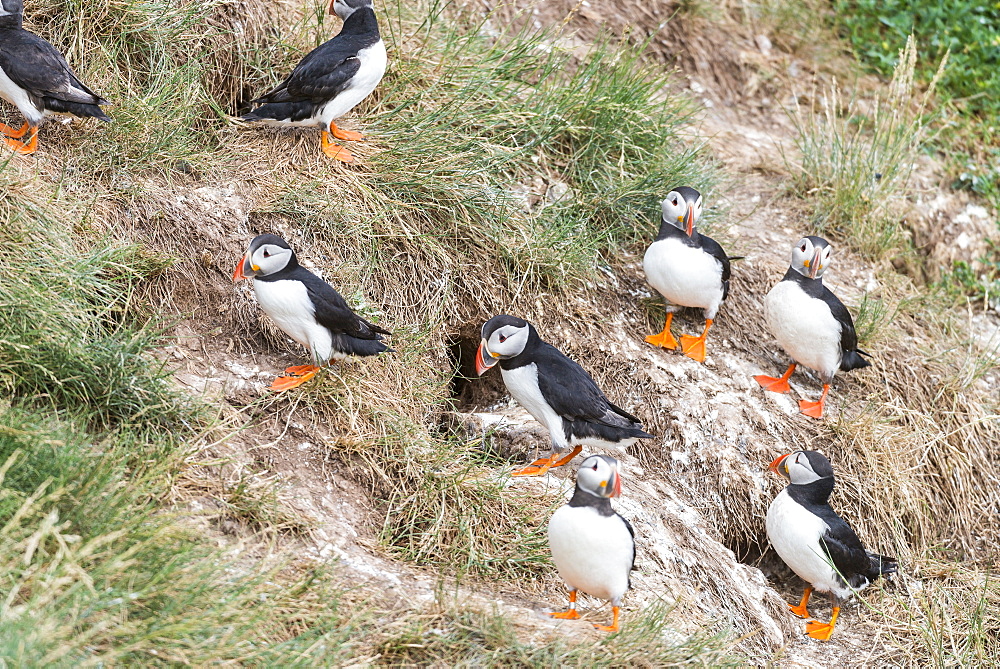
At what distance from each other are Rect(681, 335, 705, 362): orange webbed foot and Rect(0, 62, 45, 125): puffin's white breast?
131 inches

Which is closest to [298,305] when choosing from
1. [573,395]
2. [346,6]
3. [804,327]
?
[573,395]

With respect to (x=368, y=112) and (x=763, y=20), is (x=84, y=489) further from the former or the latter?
(x=763, y=20)

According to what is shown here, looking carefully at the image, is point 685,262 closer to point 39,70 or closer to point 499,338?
point 499,338

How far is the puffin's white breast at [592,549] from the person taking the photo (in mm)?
3391

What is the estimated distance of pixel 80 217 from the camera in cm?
426

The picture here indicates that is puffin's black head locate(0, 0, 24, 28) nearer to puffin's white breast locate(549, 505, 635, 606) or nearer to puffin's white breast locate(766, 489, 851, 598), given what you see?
puffin's white breast locate(549, 505, 635, 606)

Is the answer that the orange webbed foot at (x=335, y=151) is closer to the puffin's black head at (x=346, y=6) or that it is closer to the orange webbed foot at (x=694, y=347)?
the puffin's black head at (x=346, y=6)

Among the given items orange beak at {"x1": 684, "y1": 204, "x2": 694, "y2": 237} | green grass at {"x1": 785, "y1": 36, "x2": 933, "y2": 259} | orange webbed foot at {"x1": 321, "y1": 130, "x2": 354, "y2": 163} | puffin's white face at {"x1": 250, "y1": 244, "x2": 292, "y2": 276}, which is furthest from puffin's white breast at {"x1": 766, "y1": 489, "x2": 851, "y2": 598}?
orange webbed foot at {"x1": 321, "y1": 130, "x2": 354, "y2": 163}

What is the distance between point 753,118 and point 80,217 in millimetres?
4952

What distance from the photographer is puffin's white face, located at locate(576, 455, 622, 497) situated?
344 centimetres

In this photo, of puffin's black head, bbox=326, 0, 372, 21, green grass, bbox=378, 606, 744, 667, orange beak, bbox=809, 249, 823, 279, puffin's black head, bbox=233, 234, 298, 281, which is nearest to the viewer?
green grass, bbox=378, 606, 744, 667

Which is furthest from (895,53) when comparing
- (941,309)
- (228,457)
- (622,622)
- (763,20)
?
(228,457)

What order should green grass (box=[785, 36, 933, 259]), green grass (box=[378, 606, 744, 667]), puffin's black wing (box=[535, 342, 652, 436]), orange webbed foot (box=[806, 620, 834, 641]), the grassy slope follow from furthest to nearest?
green grass (box=[785, 36, 933, 259]) < orange webbed foot (box=[806, 620, 834, 641]) < puffin's black wing (box=[535, 342, 652, 436]) < green grass (box=[378, 606, 744, 667]) < the grassy slope

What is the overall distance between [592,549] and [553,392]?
982 millimetres
